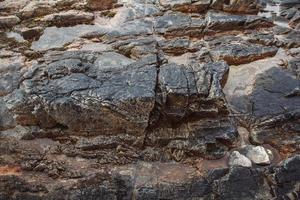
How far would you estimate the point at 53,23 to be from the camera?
8.97m

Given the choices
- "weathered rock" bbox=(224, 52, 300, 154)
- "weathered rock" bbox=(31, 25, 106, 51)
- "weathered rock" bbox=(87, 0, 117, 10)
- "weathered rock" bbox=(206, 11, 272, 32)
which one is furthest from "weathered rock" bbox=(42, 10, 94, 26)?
"weathered rock" bbox=(224, 52, 300, 154)

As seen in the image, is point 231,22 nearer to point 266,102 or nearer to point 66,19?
point 266,102

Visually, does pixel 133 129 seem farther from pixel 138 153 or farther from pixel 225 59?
pixel 225 59

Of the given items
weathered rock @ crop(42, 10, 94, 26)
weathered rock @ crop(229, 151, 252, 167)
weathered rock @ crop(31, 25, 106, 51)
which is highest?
weathered rock @ crop(42, 10, 94, 26)

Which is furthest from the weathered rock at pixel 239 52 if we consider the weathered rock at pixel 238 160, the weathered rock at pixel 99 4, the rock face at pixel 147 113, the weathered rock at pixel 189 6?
the weathered rock at pixel 99 4

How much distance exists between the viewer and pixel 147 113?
6832mm

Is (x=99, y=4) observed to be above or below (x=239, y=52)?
above

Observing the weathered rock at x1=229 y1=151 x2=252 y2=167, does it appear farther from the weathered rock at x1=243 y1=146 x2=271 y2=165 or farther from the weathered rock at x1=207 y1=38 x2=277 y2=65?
the weathered rock at x1=207 y1=38 x2=277 y2=65

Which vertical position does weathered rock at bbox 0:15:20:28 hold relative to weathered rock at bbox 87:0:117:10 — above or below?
below

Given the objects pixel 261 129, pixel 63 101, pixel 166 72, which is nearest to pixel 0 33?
pixel 63 101

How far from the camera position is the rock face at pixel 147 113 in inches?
248

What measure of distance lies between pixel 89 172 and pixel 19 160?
1.30 metres

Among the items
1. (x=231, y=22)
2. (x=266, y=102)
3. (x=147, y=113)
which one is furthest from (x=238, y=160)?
(x=231, y=22)

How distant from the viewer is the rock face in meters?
6.30
